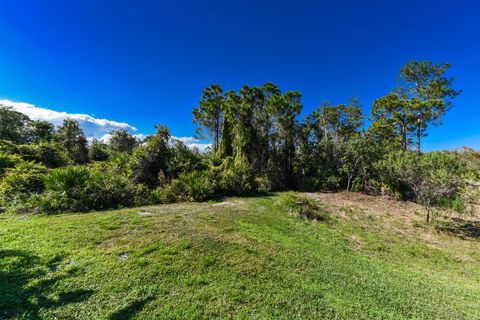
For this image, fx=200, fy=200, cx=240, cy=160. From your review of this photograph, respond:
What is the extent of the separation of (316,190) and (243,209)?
9046 millimetres

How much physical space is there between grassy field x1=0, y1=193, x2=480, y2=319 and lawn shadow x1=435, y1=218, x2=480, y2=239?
3.65 ft

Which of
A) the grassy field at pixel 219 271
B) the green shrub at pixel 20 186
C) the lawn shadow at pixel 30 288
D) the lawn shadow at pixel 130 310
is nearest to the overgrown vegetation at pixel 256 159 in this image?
the green shrub at pixel 20 186

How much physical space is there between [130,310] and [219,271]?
158cm

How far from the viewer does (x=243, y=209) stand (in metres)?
8.91

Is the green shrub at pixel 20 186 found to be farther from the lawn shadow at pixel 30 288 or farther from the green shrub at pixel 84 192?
the lawn shadow at pixel 30 288

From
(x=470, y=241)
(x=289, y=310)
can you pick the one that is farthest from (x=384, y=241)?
(x=289, y=310)

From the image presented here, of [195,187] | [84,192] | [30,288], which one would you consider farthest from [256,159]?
[30,288]

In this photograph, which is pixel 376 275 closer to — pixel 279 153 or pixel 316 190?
→ pixel 316 190

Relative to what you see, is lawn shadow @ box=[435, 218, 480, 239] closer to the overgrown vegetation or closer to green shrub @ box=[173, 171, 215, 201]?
the overgrown vegetation

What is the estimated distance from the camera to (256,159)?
16578mm

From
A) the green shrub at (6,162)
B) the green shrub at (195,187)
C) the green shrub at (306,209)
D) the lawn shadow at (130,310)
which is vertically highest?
the green shrub at (6,162)

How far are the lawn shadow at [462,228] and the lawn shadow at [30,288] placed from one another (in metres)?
12.7

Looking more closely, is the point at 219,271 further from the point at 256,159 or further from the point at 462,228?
the point at 256,159

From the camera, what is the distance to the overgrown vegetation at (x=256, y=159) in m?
8.51
